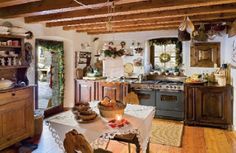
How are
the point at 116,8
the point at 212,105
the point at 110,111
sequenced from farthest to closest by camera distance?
the point at 212,105, the point at 116,8, the point at 110,111

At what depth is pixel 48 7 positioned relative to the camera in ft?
10.5

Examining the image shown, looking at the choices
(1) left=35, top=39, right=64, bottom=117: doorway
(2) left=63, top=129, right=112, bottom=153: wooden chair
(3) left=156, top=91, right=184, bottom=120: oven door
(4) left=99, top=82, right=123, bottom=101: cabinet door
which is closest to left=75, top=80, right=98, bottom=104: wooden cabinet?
(4) left=99, top=82, right=123, bottom=101: cabinet door

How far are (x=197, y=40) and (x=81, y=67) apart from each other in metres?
3.24

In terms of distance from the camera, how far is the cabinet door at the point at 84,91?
5773mm

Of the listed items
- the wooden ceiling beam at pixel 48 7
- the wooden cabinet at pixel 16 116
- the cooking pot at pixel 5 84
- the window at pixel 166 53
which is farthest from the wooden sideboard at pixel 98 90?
the wooden ceiling beam at pixel 48 7

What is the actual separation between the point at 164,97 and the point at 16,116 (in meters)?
3.15

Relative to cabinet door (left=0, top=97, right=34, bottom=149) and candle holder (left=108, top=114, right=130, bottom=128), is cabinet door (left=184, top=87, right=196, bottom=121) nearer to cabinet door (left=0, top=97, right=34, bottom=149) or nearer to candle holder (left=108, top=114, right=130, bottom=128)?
candle holder (left=108, top=114, right=130, bottom=128)

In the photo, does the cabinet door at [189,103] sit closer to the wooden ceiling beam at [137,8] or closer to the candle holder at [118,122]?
the wooden ceiling beam at [137,8]

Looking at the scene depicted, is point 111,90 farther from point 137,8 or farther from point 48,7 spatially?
point 48,7

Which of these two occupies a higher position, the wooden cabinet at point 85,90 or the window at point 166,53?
the window at point 166,53

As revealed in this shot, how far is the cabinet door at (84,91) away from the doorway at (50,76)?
42cm

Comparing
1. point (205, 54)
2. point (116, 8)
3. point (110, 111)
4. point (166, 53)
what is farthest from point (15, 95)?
point (205, 54)

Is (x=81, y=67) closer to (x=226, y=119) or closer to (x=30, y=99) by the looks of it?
(x=30, y=99)

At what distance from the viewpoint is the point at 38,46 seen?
4820mm
